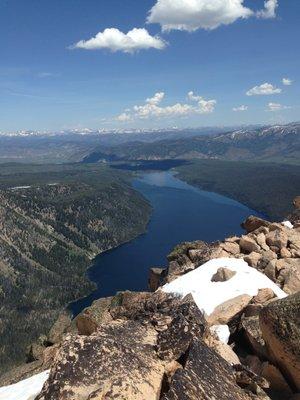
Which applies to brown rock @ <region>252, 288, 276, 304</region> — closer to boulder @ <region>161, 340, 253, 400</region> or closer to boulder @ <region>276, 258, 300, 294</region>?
boulder @ <region>276, 258, 300, 294</region>

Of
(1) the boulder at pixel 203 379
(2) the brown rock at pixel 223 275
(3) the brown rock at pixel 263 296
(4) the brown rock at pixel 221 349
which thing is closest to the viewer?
(1) the boulder at pixel 203 379

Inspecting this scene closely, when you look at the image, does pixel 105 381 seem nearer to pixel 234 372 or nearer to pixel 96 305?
pixel 234 372

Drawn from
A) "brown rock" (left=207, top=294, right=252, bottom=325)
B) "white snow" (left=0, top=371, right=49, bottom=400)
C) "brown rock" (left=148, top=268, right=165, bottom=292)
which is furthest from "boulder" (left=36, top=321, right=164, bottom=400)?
"brown rock" (left=148, top=268, right=165, bottom=292)

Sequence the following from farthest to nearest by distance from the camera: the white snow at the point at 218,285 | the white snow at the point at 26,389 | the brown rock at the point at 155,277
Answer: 1. the brown rock at the point at 155,277
2. the white snow at the point at 218,285
3. the white snow at the point at 26,389

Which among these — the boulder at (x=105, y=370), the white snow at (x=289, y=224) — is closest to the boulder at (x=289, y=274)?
the boulder at (x=105, y=370)

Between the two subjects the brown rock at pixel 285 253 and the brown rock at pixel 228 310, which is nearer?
the brown rock at pixel 228 310

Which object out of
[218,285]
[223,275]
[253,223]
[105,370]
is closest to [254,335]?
[218,285]

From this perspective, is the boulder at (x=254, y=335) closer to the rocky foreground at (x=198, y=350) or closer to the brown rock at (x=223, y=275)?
the rocky foreground at (x=198, y=350)
